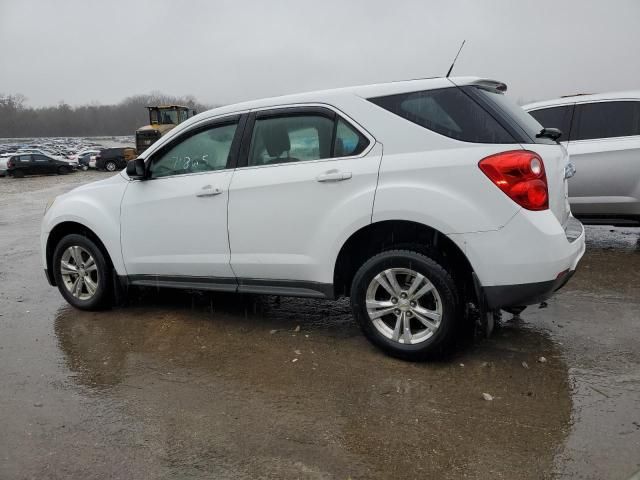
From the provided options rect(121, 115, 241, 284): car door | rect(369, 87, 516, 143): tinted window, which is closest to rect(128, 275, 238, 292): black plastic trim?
rect(121, 115, 241, 284): car door

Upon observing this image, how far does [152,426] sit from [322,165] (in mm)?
1958

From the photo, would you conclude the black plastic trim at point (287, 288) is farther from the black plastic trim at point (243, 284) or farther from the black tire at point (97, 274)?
the black tire at point (97, 274)

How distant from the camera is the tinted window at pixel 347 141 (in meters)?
3.63

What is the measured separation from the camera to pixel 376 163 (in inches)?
139

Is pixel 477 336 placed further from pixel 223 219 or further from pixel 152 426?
pixel 152 426

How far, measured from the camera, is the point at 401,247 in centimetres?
356

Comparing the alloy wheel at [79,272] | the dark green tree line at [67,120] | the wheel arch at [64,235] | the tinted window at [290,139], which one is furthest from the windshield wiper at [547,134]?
the dark green tree line at [67,120]

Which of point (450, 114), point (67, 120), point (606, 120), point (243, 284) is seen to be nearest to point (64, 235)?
point (243, 284)

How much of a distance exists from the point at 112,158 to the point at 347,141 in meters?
33.7

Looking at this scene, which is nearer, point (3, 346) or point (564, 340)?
point (564, 340)

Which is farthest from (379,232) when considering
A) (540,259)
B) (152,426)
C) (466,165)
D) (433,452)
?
(152,426)

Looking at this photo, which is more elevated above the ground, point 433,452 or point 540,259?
point 540,259

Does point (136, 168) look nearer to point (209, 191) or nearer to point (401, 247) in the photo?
point (209, 191)

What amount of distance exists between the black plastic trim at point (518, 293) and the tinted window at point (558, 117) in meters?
4.04
